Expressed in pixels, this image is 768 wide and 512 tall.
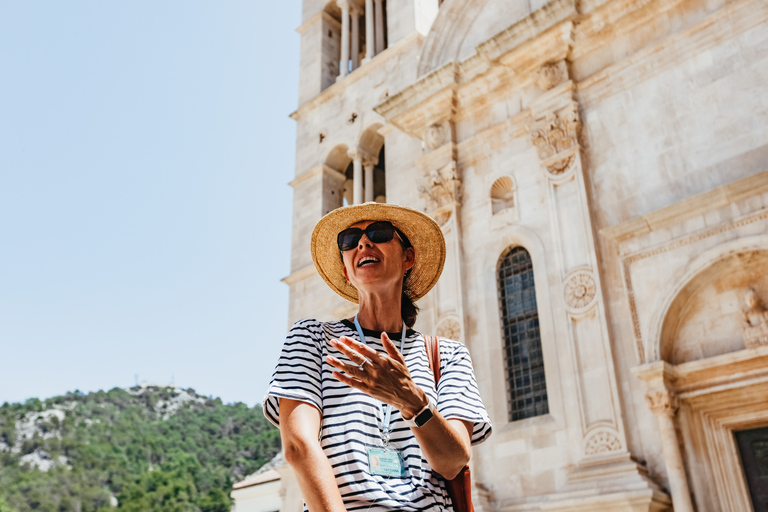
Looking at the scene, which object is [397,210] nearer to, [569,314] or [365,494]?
[365,494]

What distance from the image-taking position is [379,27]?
64.3 ft

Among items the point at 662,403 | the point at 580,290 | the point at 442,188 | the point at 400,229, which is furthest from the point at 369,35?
the point at 400,229

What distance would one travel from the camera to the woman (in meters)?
2.10

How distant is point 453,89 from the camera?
13.8 m

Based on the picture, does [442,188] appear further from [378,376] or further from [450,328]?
[378,376]

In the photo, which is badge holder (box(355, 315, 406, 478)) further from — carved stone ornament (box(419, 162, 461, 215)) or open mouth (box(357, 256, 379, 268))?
carved stone ornament (box(419, 162, 461, 215))

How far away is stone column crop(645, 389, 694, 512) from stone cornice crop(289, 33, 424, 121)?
1085 cm

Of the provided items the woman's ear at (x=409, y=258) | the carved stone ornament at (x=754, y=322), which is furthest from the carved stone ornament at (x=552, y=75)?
the woman's ear at (x=409, y=258)

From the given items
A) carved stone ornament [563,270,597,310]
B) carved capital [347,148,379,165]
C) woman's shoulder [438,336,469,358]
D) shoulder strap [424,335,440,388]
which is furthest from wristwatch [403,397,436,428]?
carved capital [347,148,379,165]

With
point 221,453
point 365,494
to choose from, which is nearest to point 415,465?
point 365,494

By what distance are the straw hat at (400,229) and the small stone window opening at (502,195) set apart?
1000 centimetres

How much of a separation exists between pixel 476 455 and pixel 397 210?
9279mm

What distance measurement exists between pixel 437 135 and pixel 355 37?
7959 millimetres

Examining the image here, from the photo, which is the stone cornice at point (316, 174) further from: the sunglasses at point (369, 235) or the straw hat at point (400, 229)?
the sunglasses at point (369, 235)
